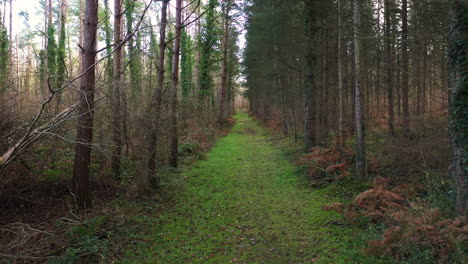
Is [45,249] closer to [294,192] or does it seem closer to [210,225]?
[210,225]

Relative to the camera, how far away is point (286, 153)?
14.0 metres

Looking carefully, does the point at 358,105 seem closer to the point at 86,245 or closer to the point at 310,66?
the point at 310,66

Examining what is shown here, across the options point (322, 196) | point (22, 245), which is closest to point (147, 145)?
point (22, 245)

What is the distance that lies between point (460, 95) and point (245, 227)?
4258 millimetres

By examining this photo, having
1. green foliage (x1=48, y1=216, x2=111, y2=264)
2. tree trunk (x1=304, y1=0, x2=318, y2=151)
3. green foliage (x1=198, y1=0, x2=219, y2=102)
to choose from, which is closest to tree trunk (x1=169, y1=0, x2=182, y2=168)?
green foliage (x1=48, y1=216, x2=111, y2=264)

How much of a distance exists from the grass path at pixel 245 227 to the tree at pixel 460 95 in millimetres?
1844

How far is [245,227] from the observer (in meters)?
5.78

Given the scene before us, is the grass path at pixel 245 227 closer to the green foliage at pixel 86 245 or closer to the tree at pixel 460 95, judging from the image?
the green foliage at pixel 86 245

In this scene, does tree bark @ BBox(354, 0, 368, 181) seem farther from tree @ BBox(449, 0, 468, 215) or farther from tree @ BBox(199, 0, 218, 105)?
tree @ BBox(199, 0, 218, 105)

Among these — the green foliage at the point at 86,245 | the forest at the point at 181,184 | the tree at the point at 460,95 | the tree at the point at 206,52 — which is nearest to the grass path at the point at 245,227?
the forest at the point at 181,184

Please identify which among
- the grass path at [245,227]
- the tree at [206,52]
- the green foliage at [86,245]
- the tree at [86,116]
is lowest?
the grass path at [245,227]

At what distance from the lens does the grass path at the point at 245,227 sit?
4.59 m

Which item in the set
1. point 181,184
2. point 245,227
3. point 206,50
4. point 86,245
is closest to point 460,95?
point 245,227

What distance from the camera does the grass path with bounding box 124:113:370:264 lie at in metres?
4.59
